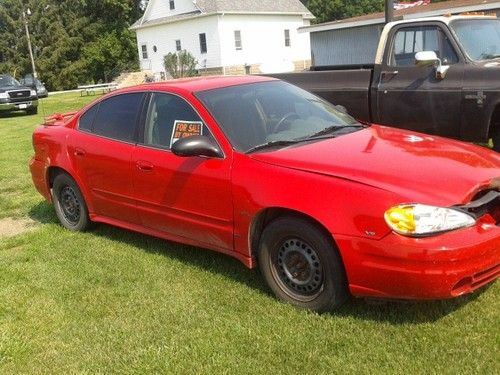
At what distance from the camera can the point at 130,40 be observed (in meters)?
56.5

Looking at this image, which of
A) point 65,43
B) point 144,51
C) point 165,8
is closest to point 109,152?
point 165,8

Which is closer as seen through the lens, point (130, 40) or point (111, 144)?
point (111, 144)

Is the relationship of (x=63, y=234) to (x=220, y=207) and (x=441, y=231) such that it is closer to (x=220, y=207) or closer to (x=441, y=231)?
(x=220, y=207)

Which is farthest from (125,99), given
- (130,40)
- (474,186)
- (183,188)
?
(130,40)

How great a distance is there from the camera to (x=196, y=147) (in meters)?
4.18

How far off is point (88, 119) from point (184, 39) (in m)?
36.8

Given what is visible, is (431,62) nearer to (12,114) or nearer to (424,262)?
(424,262)

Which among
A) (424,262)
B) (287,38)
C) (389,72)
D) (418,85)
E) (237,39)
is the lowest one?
(424,262)

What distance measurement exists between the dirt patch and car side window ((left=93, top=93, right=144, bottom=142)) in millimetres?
1780

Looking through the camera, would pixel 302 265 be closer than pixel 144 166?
Yes

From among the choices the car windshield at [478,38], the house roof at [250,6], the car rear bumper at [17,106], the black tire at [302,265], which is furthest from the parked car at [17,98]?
the black tire at [302,265]

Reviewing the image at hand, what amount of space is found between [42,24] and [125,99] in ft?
184

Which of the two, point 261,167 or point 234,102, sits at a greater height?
point 234,102

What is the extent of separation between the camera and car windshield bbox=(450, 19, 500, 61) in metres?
6.80
